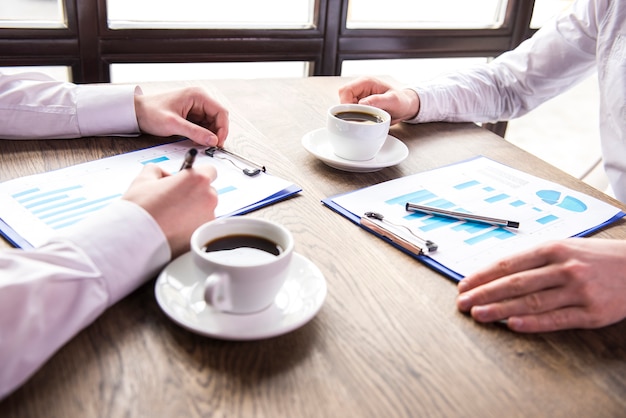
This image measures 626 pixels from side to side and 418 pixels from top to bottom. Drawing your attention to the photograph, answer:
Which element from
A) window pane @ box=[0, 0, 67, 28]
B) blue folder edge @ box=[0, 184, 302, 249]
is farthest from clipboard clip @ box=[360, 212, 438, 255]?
window pane @ box=[0, 0, 67, 28]

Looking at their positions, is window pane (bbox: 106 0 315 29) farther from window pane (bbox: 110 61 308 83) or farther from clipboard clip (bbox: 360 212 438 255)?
clipboard clip (bbox: 360 212 438 255)

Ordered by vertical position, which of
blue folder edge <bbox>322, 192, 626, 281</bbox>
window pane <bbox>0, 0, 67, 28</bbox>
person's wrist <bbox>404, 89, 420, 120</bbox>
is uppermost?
window pane <bbox>0, 0, 67, 28</bbox>

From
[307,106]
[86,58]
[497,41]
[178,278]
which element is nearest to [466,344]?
[178,278]

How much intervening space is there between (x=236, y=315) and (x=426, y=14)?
1.77 metres

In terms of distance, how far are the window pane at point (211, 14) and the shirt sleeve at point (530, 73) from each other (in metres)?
0.69

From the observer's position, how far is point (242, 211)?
33.2 inches

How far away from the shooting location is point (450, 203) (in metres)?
0.92

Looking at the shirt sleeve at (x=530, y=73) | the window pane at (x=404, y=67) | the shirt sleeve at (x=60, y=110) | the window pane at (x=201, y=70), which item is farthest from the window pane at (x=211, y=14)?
the shirt sleeve at (x=530, y=73)

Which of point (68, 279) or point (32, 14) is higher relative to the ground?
point (32, 14)

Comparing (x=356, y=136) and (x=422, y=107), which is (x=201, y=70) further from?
(x=356, y=136)

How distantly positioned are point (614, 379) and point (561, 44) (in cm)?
100

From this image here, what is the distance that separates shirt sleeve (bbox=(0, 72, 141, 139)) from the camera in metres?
1.04

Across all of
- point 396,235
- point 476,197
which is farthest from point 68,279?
point 476,197

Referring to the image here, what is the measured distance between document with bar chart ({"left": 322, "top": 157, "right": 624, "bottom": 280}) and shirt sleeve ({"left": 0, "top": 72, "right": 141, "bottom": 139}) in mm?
449
